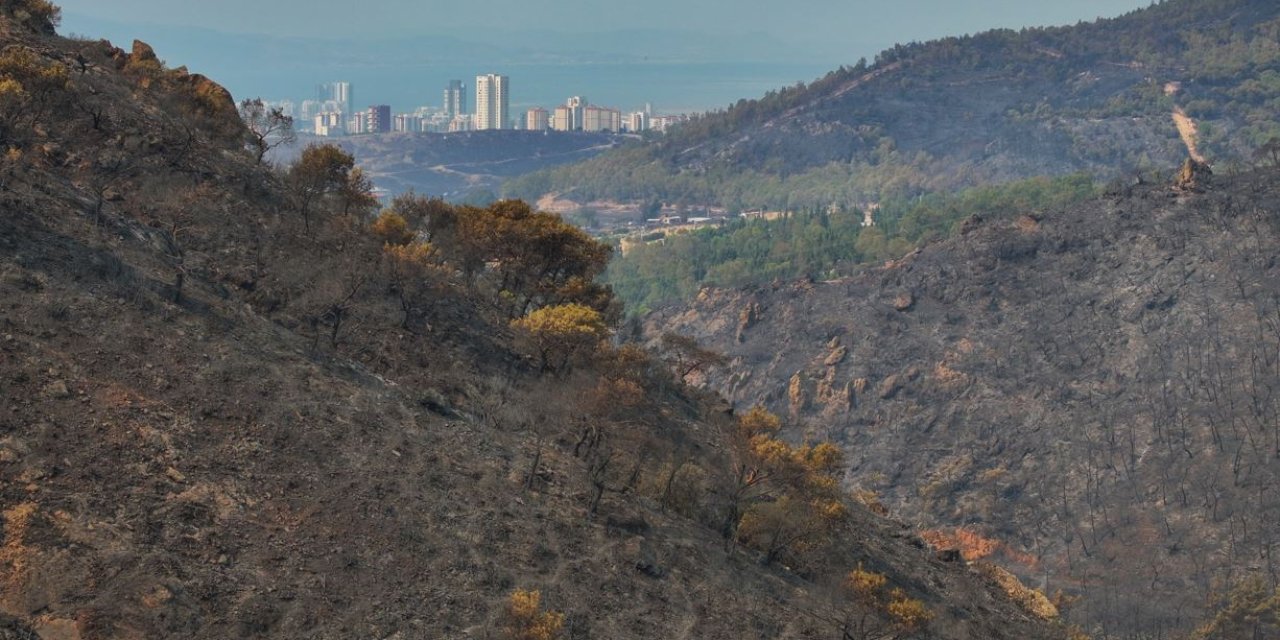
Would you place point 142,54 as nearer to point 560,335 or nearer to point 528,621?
point 560,335

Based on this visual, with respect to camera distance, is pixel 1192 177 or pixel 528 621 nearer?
pixel 528 621

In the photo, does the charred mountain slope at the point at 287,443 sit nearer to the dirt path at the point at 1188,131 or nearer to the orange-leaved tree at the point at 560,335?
the orange-leaved tree at the point at 560,335

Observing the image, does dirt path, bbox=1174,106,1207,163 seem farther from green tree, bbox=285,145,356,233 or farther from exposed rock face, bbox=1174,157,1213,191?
green tree, bbox=285,145,356,233

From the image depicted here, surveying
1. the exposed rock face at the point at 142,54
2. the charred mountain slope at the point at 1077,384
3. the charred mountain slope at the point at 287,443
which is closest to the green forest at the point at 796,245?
the charred mountain slope at the point at 1077,384

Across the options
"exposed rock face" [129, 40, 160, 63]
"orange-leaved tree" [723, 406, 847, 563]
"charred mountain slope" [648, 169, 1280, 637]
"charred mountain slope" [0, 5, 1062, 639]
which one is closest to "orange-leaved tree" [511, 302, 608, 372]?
"charred mountain slope" [0, 5, 1062, 639]

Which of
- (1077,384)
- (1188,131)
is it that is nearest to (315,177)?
(1077,384)
